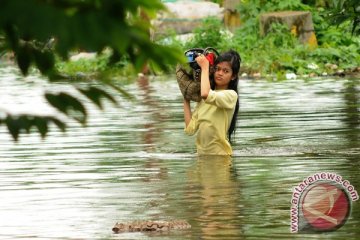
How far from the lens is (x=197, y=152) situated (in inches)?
478

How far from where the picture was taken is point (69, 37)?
310cm

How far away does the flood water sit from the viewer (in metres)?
7.29

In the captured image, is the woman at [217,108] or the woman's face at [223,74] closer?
the woman at [217,108]

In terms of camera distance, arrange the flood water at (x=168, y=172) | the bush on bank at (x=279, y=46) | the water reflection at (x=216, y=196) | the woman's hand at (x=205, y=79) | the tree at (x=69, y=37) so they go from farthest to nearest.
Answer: the bush on bank at (x=279, y=46) → the woman's hand at (x=205, y=79) → the flood water at (x=168, y=172) → the water reflection at (x=216, y=196) → the tree at (x=69, y=37)

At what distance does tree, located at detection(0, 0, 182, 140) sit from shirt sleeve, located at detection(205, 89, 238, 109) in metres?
7.48

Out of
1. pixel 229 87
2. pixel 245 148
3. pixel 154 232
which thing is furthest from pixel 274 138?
pixel 154 232

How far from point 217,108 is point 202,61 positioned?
3.57ft

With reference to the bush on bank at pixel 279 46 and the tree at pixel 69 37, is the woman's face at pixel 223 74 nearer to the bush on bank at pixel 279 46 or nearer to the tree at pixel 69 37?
the tree at pixel 69 37

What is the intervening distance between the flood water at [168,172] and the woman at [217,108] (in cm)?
23

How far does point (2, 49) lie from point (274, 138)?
1021 centimetres

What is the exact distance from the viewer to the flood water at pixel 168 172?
7.29 meters

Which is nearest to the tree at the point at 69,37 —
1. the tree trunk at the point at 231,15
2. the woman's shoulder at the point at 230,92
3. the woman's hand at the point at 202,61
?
the woman's hand at the point at 202,61

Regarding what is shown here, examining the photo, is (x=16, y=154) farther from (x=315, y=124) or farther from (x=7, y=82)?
(x=7, y=82)

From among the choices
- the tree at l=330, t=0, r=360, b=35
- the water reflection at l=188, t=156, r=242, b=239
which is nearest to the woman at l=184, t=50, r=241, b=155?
the water reflection at l=188, t=156, r=242, b=239
